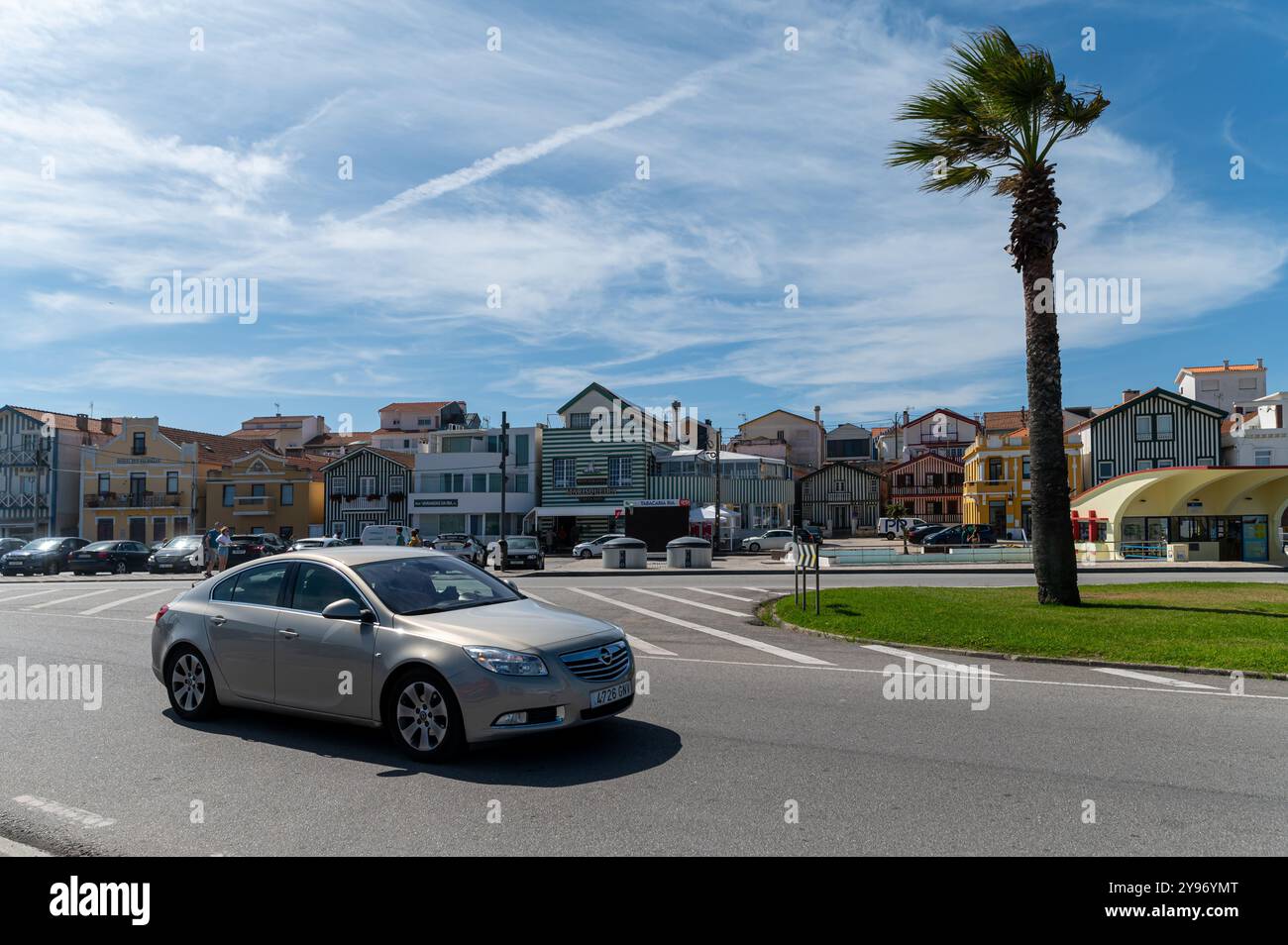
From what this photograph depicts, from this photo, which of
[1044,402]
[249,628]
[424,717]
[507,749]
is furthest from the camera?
[1044,402]

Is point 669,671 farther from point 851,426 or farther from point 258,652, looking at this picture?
point 851,426

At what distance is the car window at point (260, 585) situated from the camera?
302 inches

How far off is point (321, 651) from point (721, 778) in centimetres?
323

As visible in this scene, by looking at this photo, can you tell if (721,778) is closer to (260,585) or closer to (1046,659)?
(260,585)

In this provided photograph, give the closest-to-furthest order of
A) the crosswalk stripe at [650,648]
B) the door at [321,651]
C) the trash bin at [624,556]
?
the door at [321,651] < the crosswalk stripe at [650,648] < the trash bin at [624,556]

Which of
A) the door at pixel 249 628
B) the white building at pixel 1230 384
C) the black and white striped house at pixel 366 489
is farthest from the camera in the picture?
the white building at pixel 1230 384

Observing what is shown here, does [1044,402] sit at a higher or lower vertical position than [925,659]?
higher

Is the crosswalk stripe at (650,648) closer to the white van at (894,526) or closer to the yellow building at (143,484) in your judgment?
the white van at (894,526)

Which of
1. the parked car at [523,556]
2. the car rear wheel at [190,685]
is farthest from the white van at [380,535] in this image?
the car rear wheel at [190,685]

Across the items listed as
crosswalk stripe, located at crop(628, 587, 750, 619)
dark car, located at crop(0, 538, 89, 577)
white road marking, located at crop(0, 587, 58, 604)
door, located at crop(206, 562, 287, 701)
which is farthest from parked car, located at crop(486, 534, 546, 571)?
door, located at crop(206, 562, 287, 701)

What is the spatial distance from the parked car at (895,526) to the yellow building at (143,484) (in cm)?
4784

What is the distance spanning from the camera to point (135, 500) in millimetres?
65500

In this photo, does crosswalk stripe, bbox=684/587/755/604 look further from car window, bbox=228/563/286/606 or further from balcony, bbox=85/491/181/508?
balcony, bbox=85/491/181/508

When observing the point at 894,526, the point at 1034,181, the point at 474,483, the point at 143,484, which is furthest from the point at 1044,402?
the point at 143,484
